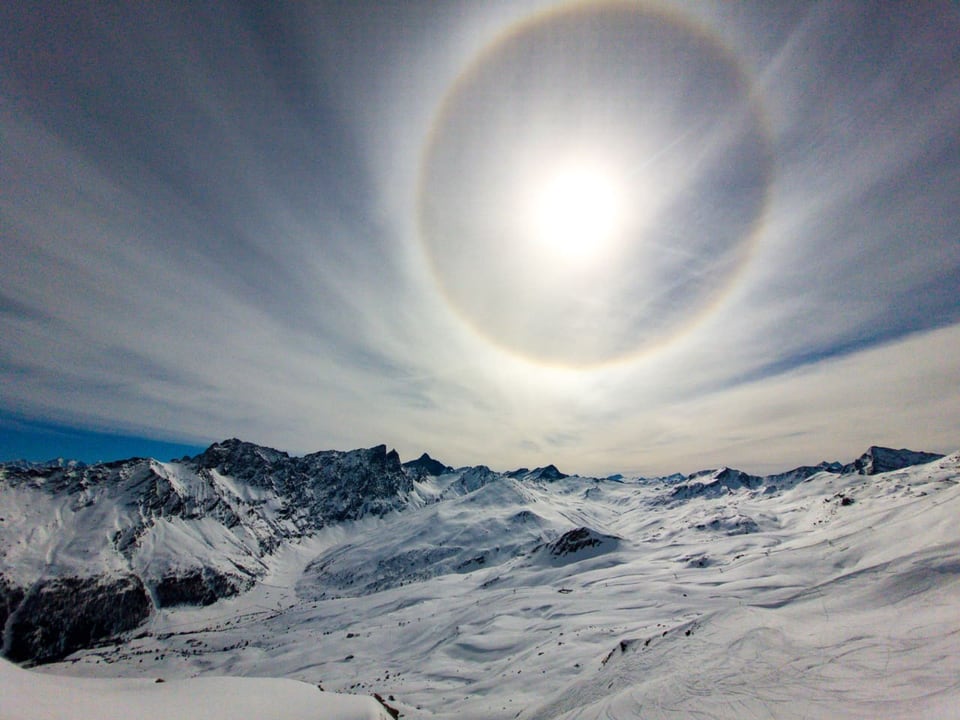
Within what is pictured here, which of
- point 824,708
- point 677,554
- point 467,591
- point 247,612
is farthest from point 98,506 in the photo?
point 824,708

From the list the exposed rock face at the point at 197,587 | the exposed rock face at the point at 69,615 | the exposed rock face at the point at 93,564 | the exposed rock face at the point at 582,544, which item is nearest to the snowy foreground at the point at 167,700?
the exposed rock face at the point at 582,544

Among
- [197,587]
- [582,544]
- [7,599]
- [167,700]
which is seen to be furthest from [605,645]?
[7,599]

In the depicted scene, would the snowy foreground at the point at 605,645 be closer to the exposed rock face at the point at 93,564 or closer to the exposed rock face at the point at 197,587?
the exposed rock face at the point at 93,564

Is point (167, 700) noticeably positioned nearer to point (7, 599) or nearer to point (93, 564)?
point (7, 599)

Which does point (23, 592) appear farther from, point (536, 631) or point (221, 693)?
point (221, 693)

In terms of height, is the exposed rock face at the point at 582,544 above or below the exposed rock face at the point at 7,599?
above

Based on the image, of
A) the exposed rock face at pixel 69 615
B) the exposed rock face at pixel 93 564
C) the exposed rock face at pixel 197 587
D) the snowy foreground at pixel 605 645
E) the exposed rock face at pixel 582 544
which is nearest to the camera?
the snowy foreground at pixel 605 645
